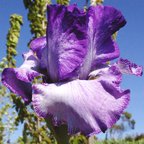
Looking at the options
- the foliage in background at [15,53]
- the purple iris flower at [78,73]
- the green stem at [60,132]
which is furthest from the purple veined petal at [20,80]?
the foliage in background at [15,53]

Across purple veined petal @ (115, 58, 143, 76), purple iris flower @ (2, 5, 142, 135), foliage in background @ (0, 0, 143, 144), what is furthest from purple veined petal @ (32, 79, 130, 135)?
foliage in background @ (0, 0, 143, 144)

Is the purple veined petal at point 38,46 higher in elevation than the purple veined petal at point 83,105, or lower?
higher

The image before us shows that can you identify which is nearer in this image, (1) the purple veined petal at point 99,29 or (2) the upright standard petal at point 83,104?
(2) the upright standard petal at point 83,104

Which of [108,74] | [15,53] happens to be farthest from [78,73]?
[15,53]

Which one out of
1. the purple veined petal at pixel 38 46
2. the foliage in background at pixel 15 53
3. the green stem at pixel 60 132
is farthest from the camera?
the foliage in background at pixel 15 53

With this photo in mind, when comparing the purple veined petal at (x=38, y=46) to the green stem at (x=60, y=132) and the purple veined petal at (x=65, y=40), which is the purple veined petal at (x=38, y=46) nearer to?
the purple veined petal at (x=65, y=40)

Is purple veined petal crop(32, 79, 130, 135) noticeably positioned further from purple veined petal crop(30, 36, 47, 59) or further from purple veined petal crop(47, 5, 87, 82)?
purple veined petal crop(30, 36, 47, 59)
